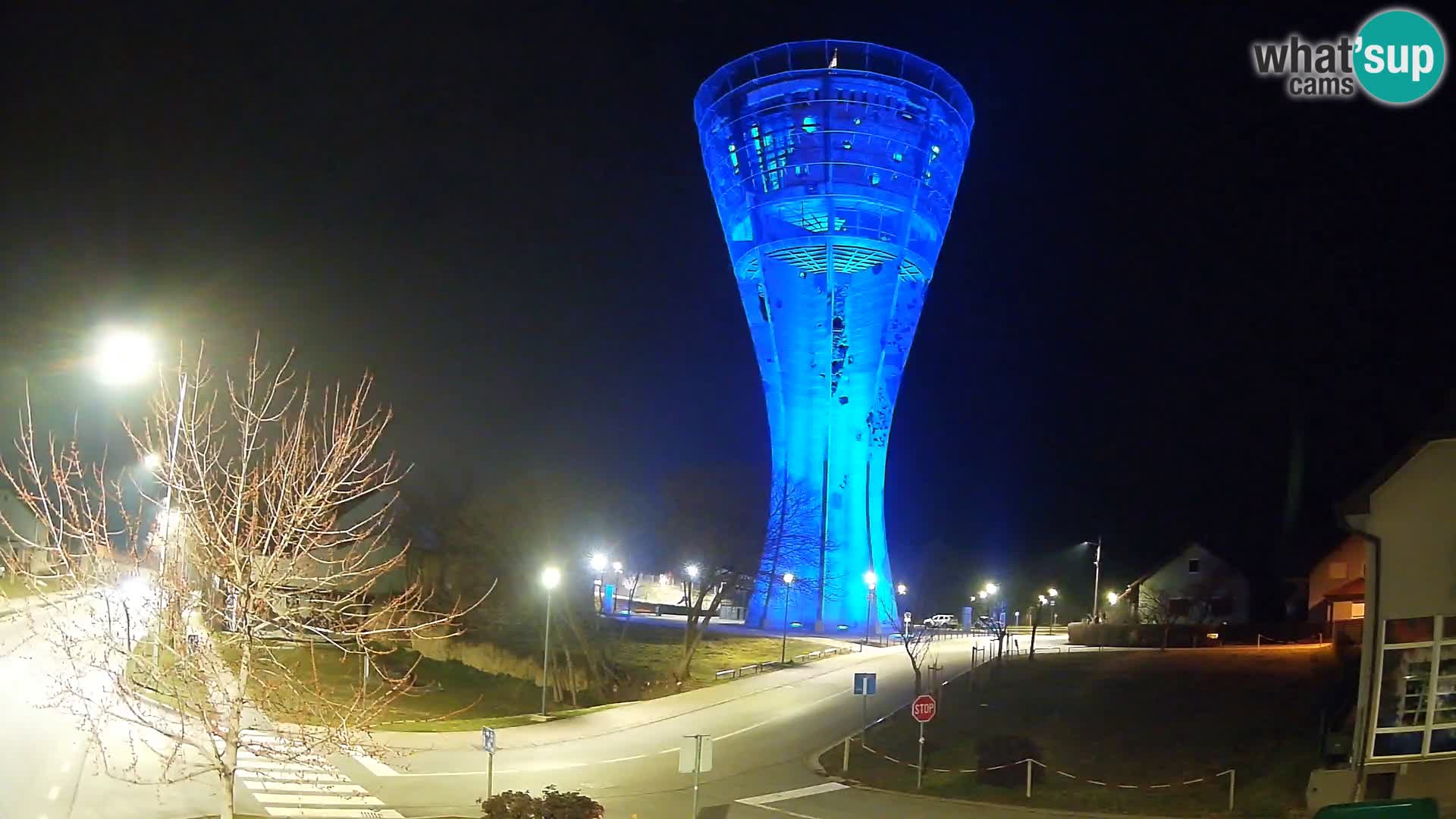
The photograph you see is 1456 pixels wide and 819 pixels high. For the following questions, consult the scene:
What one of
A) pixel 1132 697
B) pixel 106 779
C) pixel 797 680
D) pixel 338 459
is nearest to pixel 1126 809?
pixel 1132 697

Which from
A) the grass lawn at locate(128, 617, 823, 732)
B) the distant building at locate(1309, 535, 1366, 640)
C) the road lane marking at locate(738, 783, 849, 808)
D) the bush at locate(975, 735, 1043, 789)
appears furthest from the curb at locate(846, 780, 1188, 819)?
the distant building at locate(1309, 535, 1366, 640)

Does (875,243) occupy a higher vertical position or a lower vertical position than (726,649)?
higher

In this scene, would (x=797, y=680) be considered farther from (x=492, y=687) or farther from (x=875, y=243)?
(x=875, y=243)

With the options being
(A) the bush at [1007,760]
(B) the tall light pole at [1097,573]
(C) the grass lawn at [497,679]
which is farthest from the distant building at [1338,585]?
(A) the bush at [1007,760]

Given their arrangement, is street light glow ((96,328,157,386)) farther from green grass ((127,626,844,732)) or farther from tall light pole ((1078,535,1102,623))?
tall light pole ((1078,535,1102,623))

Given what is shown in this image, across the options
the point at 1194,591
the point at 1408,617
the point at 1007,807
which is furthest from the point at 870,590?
the point at 1408,617

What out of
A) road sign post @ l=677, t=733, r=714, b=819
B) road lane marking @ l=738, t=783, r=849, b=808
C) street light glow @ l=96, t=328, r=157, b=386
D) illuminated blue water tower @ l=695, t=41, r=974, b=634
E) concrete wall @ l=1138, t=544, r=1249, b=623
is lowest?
road lane marking @ l=738, t=783, r=849, b=808

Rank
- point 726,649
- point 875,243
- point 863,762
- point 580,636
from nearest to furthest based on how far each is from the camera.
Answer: point 863,762 < point 580,636 < point 726,649 < point 875,243
